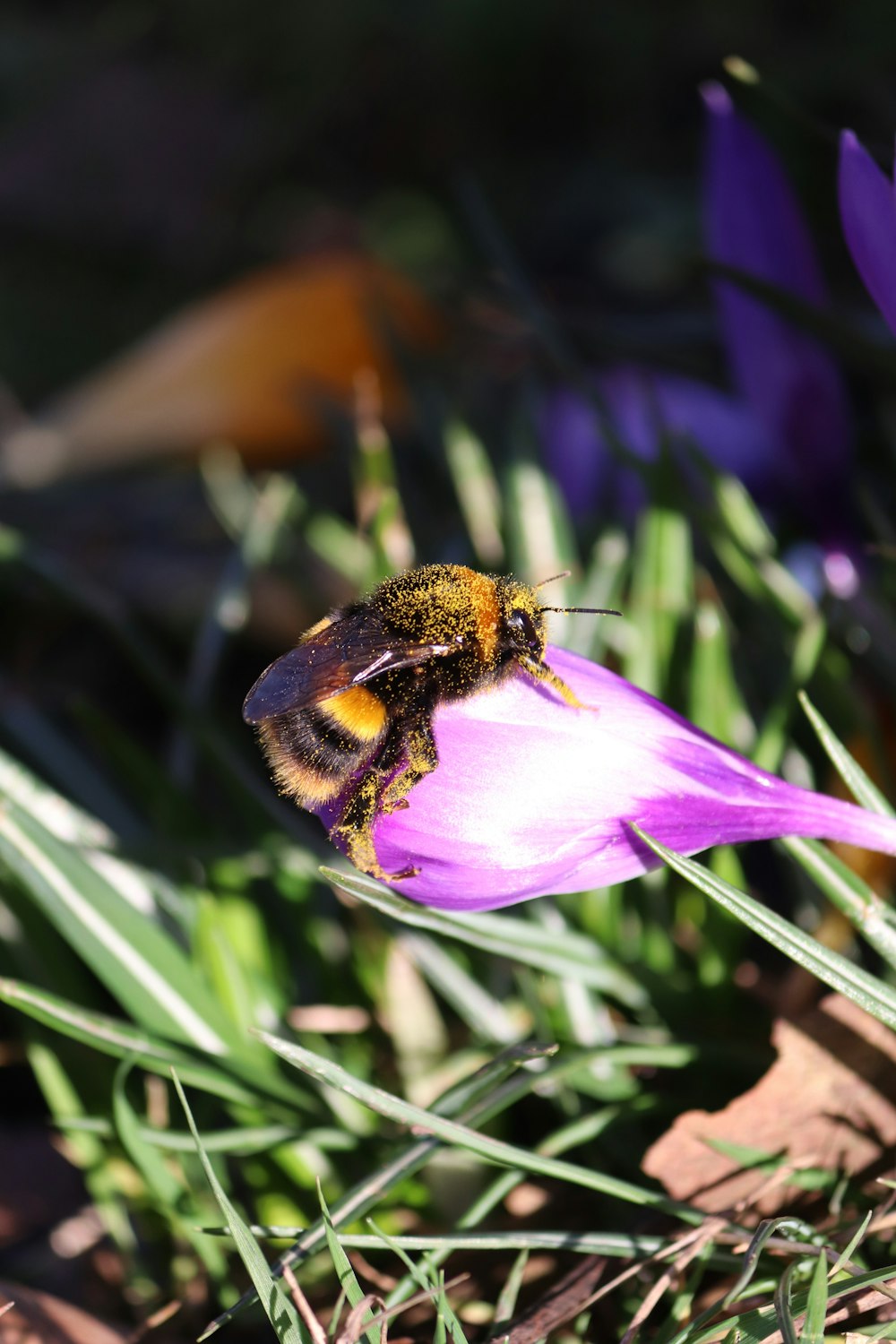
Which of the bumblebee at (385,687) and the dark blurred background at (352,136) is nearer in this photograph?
the bumblebee at (385,687)

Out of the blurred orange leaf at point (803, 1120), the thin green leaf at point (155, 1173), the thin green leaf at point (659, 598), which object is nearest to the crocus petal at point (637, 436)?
the thin green leaf at point (659, 598)

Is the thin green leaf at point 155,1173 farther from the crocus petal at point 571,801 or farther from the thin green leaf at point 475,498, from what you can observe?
the thin green leaf at point 475,498

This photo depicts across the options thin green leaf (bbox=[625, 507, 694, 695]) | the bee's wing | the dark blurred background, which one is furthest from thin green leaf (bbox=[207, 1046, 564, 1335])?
the dark blurred background

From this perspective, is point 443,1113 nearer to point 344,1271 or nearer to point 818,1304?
point 344,1271

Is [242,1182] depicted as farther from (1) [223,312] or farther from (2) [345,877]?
(1) [223,312]

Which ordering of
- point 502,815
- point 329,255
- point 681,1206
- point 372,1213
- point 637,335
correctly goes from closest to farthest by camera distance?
point 502,815 → point 681,1206 → point 372,1213 → point 637,335 → point 329,255

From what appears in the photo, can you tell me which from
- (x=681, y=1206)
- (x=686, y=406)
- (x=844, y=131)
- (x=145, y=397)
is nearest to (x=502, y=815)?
(x=681, y=1206)
